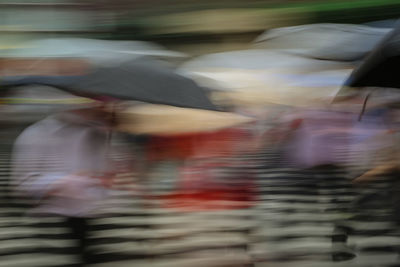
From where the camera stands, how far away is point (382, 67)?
6.52ft

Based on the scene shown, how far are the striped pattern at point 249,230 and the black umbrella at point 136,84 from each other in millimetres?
641

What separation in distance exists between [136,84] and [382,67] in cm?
94

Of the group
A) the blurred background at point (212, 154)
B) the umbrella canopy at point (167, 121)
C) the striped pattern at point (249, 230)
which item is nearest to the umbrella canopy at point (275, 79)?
the blurred background at point (212, 154)

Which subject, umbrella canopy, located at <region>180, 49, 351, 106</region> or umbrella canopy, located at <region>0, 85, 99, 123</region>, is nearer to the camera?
umbrella canopy, located at <region>180, 49, 351, 106</region>

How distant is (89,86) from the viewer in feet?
7.84

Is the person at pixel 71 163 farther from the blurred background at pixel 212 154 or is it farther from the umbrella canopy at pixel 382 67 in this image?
the umbrella canopy at pixel 382 67

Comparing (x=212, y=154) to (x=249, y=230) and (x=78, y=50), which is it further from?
(x=78, y=50)

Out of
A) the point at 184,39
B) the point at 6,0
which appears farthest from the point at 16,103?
the point at 184,39

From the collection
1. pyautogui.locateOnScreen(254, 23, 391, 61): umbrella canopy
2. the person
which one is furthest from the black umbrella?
pyautogui.locateOnScreen(254, 23, 391, 61): umbrella canopy

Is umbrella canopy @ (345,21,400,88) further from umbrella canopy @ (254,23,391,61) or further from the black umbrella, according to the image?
umbrella canopy @ (254,23,391,61)

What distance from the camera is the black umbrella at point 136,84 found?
237 centimetres

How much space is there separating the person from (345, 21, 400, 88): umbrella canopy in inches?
45.3

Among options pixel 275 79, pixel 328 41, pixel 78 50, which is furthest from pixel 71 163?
pixel 328 41

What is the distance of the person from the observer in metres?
2.72
